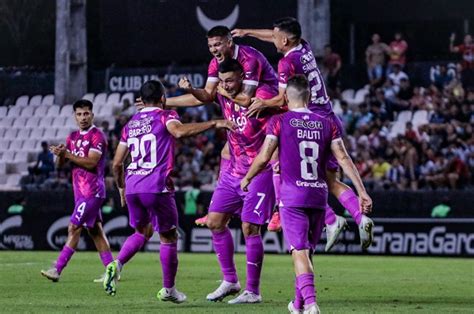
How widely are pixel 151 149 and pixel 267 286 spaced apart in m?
3.71

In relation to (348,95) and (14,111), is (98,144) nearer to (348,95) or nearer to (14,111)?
(348,95)

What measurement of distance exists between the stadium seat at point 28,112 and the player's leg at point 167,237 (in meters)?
23.1

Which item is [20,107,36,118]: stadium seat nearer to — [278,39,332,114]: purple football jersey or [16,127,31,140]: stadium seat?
[16,127,31,140]: stadium seat

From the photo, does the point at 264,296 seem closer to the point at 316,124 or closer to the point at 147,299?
the point at 147,299

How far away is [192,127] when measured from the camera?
1278 centimetres

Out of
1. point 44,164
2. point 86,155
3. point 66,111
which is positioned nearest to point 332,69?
point 44,164

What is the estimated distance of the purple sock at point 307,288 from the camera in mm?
10938

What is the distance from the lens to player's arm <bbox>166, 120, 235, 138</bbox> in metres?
12.4

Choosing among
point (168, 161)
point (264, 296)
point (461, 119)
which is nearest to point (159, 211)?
point (168, 161)

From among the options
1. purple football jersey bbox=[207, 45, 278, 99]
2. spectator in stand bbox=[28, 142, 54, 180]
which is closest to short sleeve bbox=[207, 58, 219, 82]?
purple football jersey bbox=[207, 45, 278, 99]

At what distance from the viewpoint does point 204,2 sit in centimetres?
3481

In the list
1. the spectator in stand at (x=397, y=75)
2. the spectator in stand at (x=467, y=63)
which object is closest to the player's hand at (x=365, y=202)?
the spectator in stand at (x=467, y=63)

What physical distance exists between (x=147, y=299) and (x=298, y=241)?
322cm

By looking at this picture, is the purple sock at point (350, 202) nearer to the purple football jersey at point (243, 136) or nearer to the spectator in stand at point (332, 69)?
the purple football jersey at point (243, 136)
